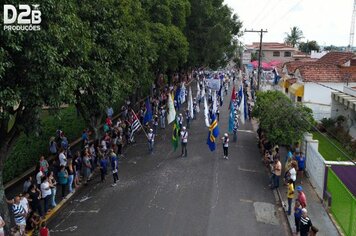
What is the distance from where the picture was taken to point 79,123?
83.7 feet

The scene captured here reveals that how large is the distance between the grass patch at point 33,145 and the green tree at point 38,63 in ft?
4.21

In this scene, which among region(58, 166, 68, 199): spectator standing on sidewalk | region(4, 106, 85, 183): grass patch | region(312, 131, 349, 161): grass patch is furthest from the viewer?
region(312, 131, 349, 161): grass patch

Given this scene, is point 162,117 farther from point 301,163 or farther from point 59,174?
point 59,174

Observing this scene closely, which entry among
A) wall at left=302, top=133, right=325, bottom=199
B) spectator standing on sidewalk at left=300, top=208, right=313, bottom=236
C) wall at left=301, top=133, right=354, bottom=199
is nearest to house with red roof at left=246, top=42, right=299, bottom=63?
wall at left=301, top=133, right=354, bottom=199

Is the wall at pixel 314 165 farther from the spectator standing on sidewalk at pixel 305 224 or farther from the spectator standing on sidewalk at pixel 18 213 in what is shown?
the spectator standing on sidewalk at pixel 18 213

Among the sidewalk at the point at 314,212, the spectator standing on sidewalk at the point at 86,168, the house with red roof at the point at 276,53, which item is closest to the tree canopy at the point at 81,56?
the spectator standing on sidewalk at the point at 86,168

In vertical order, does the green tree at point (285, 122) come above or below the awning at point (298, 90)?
below

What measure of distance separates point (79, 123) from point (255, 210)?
46.8 ft

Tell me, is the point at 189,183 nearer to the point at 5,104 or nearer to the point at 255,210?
the point at 255,210

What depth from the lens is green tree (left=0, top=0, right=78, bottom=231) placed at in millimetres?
9727

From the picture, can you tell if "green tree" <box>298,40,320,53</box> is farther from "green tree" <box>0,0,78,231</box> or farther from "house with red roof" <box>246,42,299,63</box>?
"green tree" <box>0,0,78,231</box>

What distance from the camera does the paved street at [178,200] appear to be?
1309 centimetres

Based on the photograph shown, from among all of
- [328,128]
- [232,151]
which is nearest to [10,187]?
[232,151]

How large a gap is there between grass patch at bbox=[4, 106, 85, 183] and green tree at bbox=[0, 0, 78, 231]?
1.28m
